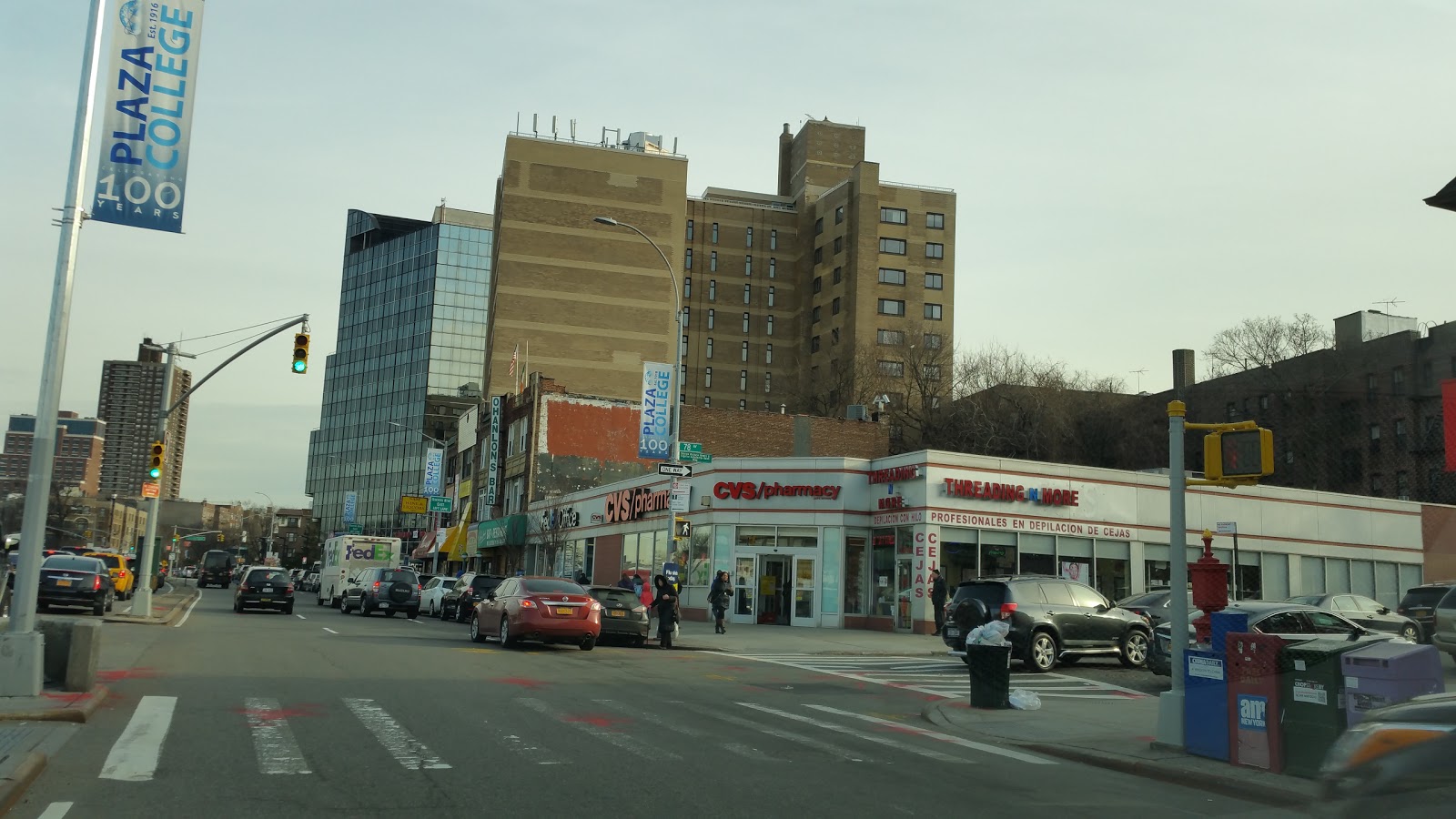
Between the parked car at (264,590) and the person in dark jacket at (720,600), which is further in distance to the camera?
the parked car at (264,590)

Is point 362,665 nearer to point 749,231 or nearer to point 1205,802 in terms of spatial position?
point 1205,802

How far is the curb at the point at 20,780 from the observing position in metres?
7.19

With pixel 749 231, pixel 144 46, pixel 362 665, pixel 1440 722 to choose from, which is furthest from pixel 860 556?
pixel 749 231

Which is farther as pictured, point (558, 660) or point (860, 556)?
point (860, 556)

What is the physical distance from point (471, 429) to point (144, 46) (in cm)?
5975

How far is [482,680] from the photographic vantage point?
1552cm

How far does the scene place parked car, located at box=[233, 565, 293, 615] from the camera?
3741 centimetres

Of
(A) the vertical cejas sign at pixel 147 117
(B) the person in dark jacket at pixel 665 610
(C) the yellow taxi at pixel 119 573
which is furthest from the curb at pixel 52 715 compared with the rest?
(C) the yellow taxi at pixel 119 573

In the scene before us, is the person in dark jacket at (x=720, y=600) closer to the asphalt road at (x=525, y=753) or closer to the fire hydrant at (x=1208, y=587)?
the asphalt road at (x=525, y=753)

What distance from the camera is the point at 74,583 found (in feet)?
93.8

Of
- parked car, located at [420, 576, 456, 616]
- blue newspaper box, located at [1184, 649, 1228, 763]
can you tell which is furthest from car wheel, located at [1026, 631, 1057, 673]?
parked car, located at [420, 576, 456, 616]

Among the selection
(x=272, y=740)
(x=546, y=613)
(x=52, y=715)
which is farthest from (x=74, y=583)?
(x=272, y=740)

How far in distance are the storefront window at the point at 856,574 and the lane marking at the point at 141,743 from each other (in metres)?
24.8

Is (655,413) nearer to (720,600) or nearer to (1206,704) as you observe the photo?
(720,600)
